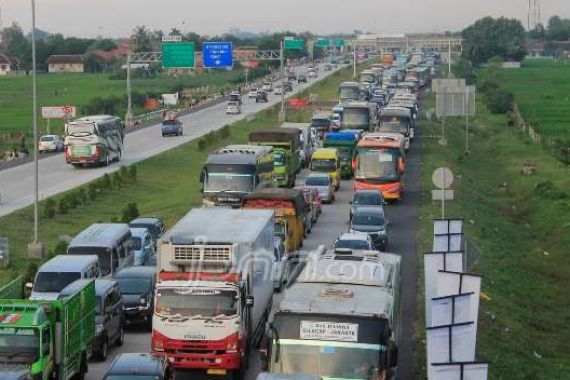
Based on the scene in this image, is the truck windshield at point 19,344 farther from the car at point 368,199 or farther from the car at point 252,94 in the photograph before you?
the car at point 252,94

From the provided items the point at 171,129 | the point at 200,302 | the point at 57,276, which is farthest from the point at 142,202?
the point at 171,129

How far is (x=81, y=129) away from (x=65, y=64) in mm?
132683

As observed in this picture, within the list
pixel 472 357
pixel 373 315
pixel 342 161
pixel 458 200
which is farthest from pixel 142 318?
pixel 342 161

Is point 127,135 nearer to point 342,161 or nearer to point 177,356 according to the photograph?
point 342,161

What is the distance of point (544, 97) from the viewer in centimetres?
13050

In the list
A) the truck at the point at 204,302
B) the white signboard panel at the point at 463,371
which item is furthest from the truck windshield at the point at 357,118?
the white signboard panel at the point at 463,371

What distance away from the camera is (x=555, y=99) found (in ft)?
421

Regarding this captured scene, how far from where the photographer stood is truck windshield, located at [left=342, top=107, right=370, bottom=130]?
68562 millimetres

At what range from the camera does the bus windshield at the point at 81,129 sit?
58034mm

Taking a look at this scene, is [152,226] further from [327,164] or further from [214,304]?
[327,164]

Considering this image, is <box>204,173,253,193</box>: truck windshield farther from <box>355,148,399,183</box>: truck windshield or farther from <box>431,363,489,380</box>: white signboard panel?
<box>431,363,489,380</box>: white signboard panel

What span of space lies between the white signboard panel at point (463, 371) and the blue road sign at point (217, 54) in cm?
6658

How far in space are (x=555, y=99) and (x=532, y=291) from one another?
9666 centimetres

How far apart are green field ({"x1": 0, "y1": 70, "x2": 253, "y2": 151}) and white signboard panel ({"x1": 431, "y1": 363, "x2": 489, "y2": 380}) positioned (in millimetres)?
63030
